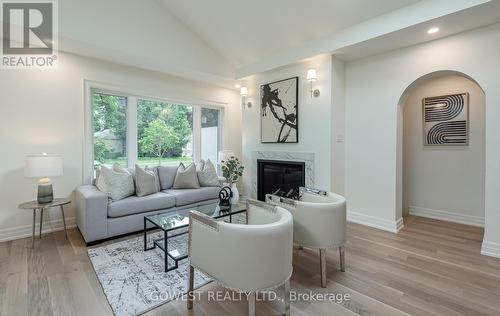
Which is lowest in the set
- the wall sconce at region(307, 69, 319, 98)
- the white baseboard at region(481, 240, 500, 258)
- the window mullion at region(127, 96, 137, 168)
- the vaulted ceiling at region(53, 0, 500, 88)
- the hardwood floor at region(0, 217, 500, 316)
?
the hardwood floor at region(0, 217, 500, 316)

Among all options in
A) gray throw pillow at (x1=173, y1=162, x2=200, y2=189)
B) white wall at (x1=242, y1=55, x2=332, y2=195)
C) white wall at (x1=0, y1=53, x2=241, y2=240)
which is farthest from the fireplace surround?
white wall at (x1=0, y1=53, x2=241, y2=240)

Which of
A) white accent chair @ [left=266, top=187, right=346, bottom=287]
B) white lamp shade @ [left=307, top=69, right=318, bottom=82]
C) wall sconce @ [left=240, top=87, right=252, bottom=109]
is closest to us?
white accent chair @ [left=266, top=187, right=346, bottom=287]

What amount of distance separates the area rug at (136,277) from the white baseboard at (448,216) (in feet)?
12.3

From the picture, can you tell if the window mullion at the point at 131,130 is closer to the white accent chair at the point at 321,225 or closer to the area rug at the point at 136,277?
the area rug at the point at 136,277

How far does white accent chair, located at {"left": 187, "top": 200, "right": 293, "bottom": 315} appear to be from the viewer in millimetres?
1500

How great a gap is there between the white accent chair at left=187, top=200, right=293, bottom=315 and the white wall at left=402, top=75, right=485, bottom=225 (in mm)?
3199

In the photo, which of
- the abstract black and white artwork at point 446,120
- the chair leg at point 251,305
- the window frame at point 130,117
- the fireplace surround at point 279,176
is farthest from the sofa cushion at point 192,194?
the abstract black and white artwork at point 446,120

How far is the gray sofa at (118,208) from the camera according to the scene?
9.12 feet

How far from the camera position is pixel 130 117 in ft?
13.5

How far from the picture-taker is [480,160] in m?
3.43

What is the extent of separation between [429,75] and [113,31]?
166 inches

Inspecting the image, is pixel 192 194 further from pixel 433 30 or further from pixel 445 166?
pixel 445 166

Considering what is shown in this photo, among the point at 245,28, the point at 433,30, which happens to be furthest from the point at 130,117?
the point at 433,30

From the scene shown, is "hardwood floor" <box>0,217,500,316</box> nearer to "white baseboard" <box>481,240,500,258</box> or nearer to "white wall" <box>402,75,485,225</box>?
"white baseboard" <box>481,240,500,258</box>
